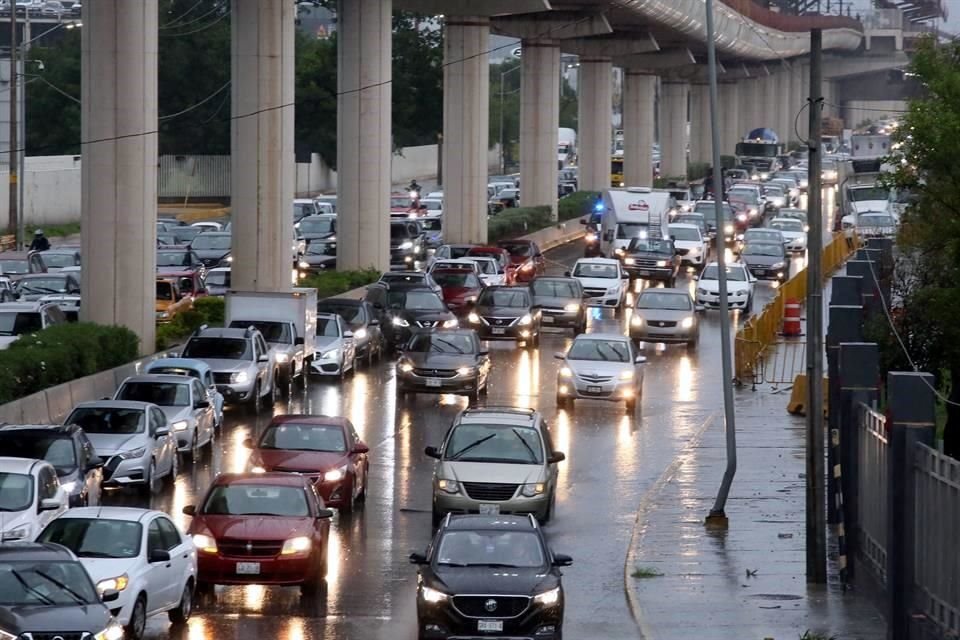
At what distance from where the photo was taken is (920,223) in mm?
30328

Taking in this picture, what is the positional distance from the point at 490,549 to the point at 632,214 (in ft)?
168

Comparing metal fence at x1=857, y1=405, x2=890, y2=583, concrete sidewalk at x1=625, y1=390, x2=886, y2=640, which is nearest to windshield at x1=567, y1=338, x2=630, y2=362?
concrete sidewalk at x1=625, y1=390, x2=886, y2=640

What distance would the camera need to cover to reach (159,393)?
32.1 metres

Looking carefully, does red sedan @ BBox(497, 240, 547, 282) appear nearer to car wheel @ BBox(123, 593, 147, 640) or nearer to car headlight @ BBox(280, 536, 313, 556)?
car headlight @ BBox(280, 536, 313, 556)

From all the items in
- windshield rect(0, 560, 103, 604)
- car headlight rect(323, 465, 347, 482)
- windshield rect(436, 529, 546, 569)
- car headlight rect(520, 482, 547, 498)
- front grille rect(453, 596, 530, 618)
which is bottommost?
front grille rect(453, 596, 530, 618)

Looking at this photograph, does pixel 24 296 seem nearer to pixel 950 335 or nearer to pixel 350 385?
pixel 350 385

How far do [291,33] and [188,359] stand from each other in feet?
61.5

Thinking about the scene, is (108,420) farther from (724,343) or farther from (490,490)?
(724,343)

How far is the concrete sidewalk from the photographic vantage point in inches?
827

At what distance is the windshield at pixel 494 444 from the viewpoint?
27.1 meters

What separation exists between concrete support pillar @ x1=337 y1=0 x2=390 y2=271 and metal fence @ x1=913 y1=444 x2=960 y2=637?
43.9 metres

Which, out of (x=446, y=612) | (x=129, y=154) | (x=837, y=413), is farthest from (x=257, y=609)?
(x=129, y=154)

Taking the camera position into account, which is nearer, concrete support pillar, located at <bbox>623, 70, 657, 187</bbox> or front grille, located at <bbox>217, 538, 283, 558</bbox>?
front grille, located at <bbox>217, 538, 283, 558</bbox>

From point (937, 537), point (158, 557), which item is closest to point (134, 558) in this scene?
point (158, 557)
